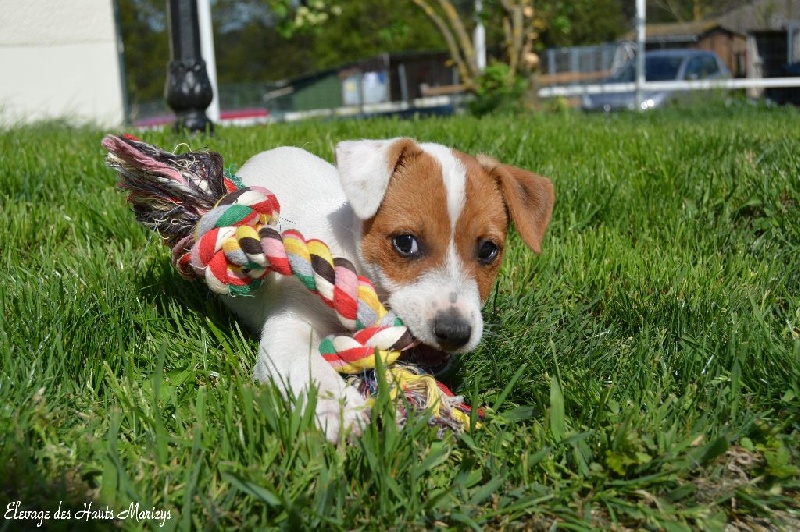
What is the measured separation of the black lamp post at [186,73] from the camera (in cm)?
580

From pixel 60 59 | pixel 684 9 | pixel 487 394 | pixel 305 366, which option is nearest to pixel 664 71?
pixel 684 9

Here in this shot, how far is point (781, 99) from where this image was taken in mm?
13312

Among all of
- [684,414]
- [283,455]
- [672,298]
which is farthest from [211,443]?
[672,298]

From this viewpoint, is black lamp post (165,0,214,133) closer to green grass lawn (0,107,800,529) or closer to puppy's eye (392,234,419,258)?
green grass lawn (0,107,800,529)

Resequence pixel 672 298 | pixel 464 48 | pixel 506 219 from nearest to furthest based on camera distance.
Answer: pixel 506 219
pixel 672 298
pixel 464 48

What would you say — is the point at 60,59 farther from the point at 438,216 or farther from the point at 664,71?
the point at 664,71

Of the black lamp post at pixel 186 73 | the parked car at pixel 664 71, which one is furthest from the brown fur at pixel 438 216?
the parked car at pixel 664 71

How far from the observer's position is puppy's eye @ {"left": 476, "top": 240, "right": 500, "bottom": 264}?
239 centimetres

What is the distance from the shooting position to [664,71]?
13.7 m

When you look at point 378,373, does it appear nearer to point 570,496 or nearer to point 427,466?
point 427,466

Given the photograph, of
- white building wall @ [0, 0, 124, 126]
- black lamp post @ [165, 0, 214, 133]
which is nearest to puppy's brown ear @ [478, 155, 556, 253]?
black lamp post @ [165, 0, 214, 133]

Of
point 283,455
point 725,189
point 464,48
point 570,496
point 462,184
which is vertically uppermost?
point 464,48

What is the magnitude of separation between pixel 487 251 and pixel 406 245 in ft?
0.90

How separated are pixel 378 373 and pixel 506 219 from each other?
2.90ft
